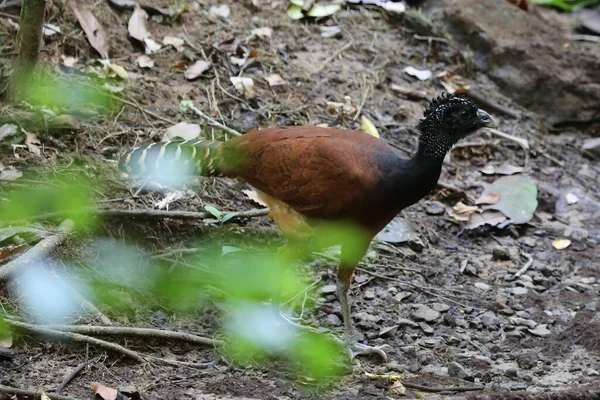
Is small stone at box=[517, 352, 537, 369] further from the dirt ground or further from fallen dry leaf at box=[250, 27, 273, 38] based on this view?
fallen dry leaf at box=[250, 27, 273, 38]

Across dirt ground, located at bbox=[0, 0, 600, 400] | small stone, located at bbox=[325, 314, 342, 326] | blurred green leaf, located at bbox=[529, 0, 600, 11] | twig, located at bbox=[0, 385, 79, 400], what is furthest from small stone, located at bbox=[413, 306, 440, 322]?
blurred green leaf, located at bbox=[529, 0, 600, 11]

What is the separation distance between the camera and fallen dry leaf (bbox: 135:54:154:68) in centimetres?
639

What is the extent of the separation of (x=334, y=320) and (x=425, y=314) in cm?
56

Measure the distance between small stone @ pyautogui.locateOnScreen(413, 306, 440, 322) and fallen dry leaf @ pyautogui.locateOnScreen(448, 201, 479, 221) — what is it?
4.25 ft

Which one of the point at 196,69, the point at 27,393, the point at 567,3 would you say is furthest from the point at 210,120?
the point at 567,3

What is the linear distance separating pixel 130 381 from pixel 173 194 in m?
1.84

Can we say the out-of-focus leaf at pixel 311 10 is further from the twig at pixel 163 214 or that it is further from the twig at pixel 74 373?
the twig at pixel 74 373

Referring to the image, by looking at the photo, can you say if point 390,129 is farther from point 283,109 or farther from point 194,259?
point 194,259

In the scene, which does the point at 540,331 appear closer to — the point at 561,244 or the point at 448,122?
the point at 561,244

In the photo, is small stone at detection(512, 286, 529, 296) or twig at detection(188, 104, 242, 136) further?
twig at detection(188, 104, 242, 136)

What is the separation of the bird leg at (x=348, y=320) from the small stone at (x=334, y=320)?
0.14 metres

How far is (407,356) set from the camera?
4.42m

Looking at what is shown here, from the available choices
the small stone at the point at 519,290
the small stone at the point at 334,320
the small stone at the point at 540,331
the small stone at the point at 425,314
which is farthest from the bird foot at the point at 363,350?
the small stone at the point at 519,290

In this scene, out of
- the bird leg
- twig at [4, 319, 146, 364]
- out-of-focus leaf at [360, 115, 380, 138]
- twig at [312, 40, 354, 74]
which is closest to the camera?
twig at [4, 319, 146, 364]
